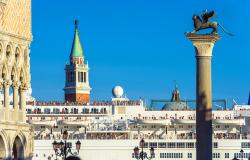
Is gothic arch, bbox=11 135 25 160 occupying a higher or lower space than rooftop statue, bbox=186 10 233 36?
lower

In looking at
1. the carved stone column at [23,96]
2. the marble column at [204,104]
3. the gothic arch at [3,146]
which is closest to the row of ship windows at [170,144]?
the carved stone column at [23,96]

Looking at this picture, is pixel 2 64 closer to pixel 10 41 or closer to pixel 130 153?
pixel 10 41

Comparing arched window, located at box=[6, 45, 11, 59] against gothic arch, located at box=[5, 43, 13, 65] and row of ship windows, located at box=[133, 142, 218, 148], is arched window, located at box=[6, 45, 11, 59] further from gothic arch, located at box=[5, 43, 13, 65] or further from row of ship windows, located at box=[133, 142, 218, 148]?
row of ship windows, located at box=[133, 142, 218, 148]

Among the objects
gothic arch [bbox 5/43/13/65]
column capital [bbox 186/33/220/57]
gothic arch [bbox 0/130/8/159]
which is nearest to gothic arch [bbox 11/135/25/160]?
gothic arch [bbox 0/130/8/159]

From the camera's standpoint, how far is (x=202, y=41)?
7275 cm

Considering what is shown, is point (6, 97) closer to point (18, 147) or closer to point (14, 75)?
point (14, 75)

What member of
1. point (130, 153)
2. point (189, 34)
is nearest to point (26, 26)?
point (189, 34)

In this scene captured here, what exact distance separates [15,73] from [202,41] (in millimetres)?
14421

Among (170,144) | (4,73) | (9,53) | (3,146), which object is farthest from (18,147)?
(170,144)

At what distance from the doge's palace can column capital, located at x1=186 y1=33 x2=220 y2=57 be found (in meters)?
12.4

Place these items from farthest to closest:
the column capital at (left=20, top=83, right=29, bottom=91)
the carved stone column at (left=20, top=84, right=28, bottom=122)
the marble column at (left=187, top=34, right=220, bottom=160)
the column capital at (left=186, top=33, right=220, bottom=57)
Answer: the carved stone column at (left=20, top=84, right=28, bottom=122) < the column capital at (left=20, top=83, right=29, bottom=91) < the column capital at (left=186, top=33, right=220, bottom=57) < the marble column at (left=187, top=34, right=220, bottom=160)

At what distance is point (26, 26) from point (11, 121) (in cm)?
621

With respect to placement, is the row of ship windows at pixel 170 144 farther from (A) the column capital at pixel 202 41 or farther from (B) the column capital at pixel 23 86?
(A) the column capital at pixel 202 41

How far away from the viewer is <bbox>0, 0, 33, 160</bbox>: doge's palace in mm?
78500
